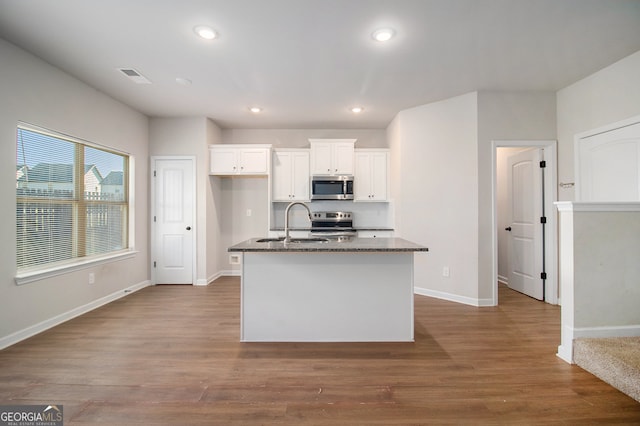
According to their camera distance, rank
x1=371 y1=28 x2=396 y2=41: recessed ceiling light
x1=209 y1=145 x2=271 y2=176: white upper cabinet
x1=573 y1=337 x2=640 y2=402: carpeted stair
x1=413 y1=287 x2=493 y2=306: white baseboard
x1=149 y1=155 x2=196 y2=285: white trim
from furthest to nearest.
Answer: x1=209 y1=145 x2=271 y2=176: white upper cabinet < x1=149 y1=155 x2=196 y2=285: white trim < x1=413 y1=287 x2=493 y2=306: white baseboard < x1=371 y1=28 x2=396 y2=41: recessed ceiling light < x1=573 y1=337 x2=640 y2=402: carpeted stair

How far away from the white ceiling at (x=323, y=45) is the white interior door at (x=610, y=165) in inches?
30.1

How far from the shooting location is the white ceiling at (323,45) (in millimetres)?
2129

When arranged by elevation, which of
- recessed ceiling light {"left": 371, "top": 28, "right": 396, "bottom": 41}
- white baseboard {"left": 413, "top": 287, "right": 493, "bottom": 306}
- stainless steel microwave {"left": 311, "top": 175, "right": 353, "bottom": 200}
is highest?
recessed ceiling light {"left": 371, "top": 28, "right": 396, "bottom": 41}

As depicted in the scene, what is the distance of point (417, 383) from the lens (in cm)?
196

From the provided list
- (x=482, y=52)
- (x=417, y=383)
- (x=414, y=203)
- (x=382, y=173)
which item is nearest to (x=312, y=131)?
(x=382, y=173)

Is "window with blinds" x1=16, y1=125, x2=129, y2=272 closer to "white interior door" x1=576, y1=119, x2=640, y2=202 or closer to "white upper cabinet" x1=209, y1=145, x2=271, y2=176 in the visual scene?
"white upper cabinet" x1=209, y1=145, x2=271, y2=176

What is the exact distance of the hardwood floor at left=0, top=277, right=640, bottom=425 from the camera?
167 cm

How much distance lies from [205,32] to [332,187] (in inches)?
112

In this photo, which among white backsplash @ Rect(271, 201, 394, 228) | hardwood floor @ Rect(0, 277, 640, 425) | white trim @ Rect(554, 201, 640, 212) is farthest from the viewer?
white backsplash @ Rect(271, 201, 394, 228)

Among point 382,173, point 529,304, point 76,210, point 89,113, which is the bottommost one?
point 529,304

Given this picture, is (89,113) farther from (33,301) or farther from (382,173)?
(382,173)

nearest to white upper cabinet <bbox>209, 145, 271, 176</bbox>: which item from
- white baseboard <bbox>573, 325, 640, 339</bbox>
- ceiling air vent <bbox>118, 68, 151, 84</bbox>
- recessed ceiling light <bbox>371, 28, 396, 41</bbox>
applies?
ceiling air vent <bbox>118, 68, 151, 84</bbox>

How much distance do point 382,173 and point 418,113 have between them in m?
1.12

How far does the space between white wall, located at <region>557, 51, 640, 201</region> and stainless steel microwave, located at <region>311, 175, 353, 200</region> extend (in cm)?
283
